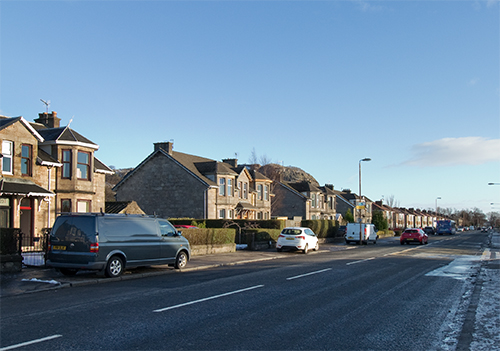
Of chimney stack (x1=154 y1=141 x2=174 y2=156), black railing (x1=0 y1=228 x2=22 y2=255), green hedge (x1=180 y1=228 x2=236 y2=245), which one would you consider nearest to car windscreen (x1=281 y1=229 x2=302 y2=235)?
green hedge (x1=180 y1=228 x2=236 y2=245)

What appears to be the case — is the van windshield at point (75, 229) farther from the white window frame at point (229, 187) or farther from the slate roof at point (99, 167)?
the white window frame at point (229, 187)

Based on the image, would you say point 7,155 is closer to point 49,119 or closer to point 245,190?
point 49,119

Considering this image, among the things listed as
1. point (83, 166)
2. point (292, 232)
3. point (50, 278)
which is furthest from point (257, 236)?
point (50, 278)

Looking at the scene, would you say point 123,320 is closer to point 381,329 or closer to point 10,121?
point 381,329

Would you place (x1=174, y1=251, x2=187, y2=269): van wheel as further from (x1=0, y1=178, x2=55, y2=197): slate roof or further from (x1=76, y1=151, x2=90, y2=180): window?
(x1=76, y1=151, x2=90, y2=180): window

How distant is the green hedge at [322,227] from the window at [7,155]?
26.7m

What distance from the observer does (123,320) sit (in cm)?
804

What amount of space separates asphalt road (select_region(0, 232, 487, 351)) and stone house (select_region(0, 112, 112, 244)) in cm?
1278

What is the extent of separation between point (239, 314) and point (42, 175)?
2076 cm

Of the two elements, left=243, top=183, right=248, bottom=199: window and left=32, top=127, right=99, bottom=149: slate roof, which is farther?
left=243, top=183, right=248, bottom=199: window

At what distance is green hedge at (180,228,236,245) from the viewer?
2246 cm

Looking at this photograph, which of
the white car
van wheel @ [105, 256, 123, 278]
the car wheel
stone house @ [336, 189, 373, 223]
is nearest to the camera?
van wheel @ [105, 256, 123, 278]

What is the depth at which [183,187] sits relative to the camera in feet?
147

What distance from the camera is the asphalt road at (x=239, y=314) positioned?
6.70 metres
